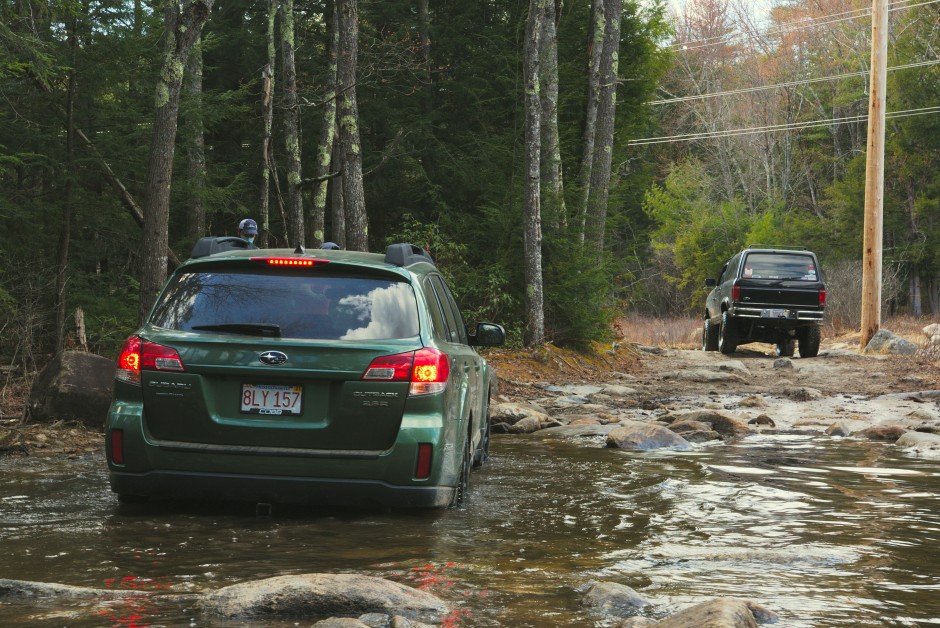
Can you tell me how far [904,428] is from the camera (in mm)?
11531

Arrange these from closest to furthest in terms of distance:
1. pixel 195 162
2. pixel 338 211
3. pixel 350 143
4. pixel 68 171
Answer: pixel 68 171
pixel 350 143
pixel 195 162
pixel 338 211

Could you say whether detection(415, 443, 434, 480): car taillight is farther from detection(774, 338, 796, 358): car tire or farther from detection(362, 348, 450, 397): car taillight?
detection(774, 338, 796, 358): car tire

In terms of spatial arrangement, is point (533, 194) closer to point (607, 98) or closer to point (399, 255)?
point (607, 98)

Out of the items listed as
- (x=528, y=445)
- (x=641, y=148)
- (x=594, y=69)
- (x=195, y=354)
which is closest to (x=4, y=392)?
(x=528, y=445)

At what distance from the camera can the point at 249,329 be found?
247 inches

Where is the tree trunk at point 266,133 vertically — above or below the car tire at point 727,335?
above

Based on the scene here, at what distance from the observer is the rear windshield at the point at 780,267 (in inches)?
935

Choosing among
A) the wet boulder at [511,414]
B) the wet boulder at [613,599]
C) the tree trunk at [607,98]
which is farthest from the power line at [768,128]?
the wet boulder at [613,599]

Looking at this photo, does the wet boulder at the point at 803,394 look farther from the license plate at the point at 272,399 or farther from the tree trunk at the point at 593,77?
the license plate at the point at 272,399

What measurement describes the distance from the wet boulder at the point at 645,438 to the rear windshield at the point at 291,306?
4.64 m

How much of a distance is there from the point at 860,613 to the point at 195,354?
367 cm

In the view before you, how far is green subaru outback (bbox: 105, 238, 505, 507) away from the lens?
242 inches

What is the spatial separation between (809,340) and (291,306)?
19891 millimetres

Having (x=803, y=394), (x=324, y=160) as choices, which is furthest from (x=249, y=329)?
(x=324, y=160)
